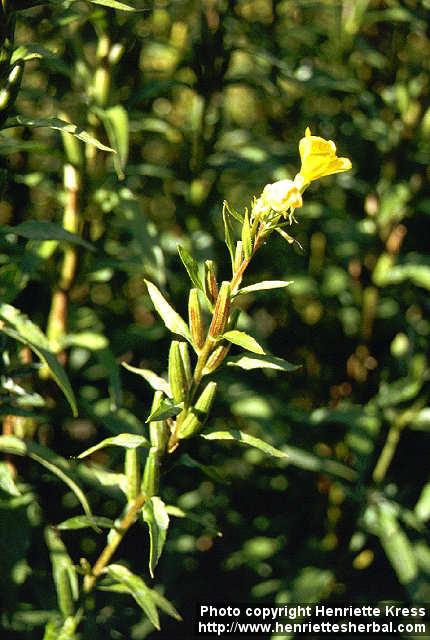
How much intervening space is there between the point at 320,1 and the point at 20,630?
1.62 meters

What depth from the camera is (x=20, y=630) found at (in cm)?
137

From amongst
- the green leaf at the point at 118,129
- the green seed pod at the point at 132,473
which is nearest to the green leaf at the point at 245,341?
the green seed pod at the point at 132,473

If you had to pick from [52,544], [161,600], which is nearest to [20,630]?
[52,544]

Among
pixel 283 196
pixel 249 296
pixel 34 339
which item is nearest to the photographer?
pixel 283 196

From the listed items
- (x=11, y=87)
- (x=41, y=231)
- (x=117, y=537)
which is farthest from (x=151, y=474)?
(x=11, y=87)

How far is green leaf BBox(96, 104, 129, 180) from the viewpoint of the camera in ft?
3.79

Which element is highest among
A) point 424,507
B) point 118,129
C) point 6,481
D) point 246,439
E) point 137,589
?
point 118,129

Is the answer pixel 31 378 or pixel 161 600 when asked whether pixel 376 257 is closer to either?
pixel 31 378

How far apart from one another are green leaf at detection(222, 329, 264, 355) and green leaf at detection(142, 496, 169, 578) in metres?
0.25

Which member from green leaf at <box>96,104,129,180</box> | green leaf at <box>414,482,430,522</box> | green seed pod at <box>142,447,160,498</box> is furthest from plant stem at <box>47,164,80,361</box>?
green leaf at <box>414,482,430,522</box>

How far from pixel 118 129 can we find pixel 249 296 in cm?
86

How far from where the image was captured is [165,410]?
891mm

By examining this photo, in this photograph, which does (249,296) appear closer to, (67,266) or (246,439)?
(67,266)

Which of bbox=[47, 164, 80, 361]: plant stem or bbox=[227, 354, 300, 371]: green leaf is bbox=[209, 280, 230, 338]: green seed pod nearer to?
bbox=[227, 354, 300, 371]: green leaf
